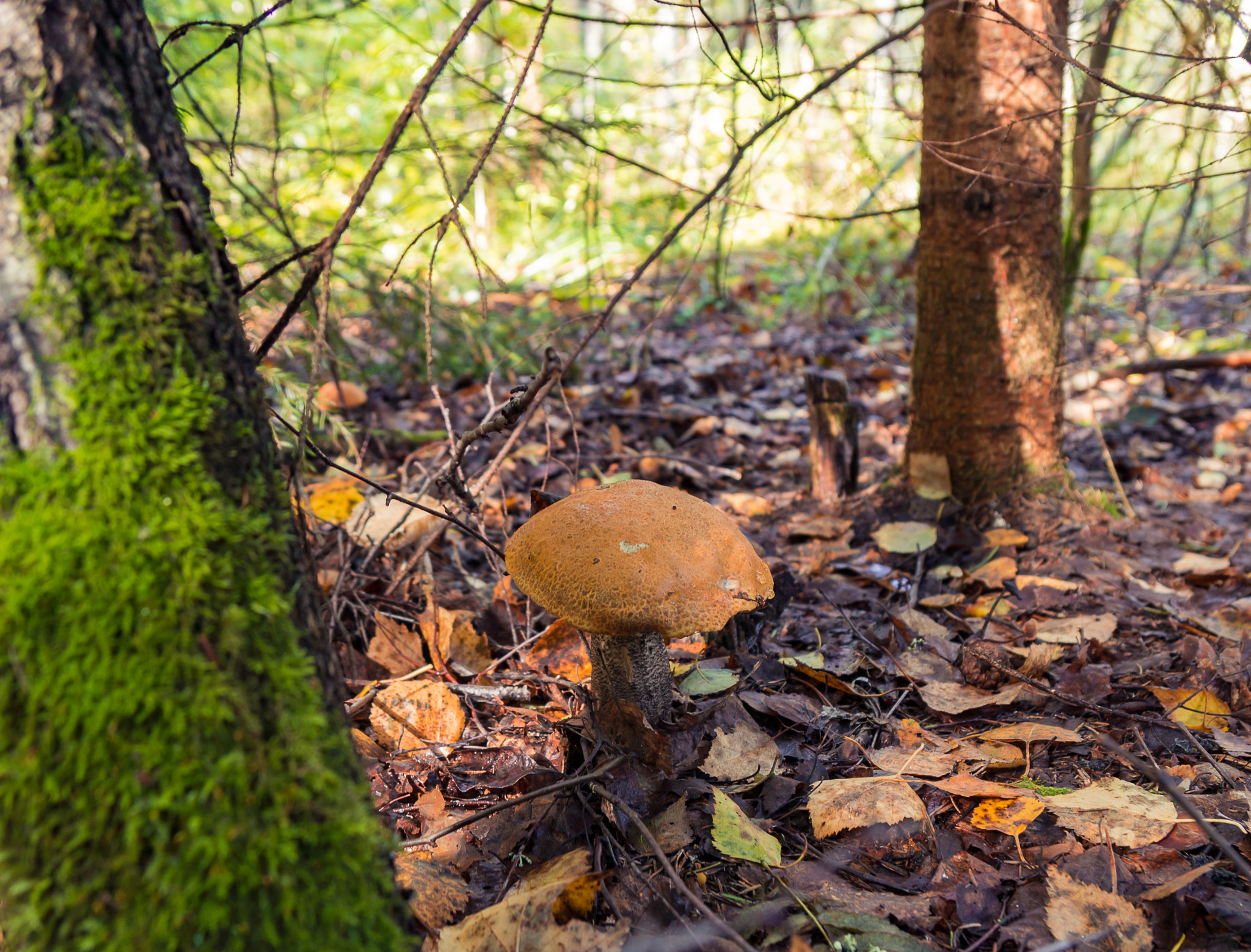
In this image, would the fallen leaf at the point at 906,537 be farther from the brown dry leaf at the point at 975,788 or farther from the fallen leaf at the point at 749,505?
the brown dry leaf at the point at 975,788

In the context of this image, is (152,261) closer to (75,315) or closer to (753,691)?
(75,315)

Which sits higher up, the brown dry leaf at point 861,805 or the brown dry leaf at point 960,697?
the brown dry leaf at point 861,805

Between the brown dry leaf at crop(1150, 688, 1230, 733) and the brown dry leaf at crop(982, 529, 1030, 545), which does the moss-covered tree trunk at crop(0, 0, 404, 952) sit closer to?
the brown dry leaf at crop(1150, 688, 1230, 733)

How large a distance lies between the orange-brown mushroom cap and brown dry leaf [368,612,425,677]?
735 millimetres

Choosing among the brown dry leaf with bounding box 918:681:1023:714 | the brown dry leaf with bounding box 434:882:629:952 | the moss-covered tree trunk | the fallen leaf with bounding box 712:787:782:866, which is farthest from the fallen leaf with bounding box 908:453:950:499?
the moss-covered tree trunk

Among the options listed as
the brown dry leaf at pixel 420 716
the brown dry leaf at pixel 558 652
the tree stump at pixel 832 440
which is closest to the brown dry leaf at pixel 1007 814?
the brown dry leaf at pixel 558 652

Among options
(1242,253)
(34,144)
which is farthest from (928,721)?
(1242,253)

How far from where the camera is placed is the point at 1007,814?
169cm

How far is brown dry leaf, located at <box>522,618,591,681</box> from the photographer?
2.36m

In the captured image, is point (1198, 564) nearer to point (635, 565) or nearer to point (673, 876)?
point (635, 565)

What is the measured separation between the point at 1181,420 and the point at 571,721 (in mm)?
5409

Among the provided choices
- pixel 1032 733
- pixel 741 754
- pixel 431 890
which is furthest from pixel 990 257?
pixel 431 890

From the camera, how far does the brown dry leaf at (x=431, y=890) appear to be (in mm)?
1448

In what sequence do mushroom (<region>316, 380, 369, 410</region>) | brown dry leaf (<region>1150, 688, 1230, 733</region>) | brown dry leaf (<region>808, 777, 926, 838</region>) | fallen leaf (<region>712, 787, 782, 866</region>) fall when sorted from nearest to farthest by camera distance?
1. fallen leaf (<region>712, 787, 782, 866</region>)
2. brown dry leaf (<region>808, 777, 926, 838</region>)
3. brown dry leaf (<region>1150, 688, 1230, 733</region>)
4. mushroom (<region>316, 380, 369, 410</region>)
